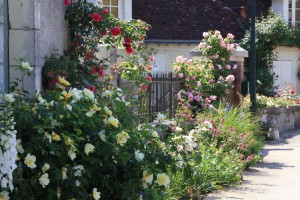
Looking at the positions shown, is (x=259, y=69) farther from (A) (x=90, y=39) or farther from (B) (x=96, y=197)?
(B) (x=96, y=197)

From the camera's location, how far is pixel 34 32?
24.1 ft

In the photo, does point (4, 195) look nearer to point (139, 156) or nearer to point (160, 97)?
point (139, 156)

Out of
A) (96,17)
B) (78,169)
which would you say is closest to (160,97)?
(96,17)

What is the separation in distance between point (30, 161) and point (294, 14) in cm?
2296

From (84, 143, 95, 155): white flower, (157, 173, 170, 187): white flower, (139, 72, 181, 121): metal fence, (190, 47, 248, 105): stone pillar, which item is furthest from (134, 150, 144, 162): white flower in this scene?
(190, 47, 248, 105): stone pillar

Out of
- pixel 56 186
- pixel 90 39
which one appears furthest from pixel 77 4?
pixel 56 186

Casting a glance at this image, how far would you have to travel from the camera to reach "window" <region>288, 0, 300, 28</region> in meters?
26.8

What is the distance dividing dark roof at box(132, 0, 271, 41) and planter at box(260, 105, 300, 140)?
472 centimetres

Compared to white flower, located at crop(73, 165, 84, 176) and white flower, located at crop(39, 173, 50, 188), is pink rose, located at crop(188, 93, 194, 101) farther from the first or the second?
white flower, located at crop(39, 173, 50, 188)

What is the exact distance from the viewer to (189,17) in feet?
84.5

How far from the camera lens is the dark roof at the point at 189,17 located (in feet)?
82.9

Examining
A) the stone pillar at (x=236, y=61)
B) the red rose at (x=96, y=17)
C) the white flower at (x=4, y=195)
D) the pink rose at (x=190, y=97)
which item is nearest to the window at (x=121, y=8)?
the stone pillar at (x=236, y=61)

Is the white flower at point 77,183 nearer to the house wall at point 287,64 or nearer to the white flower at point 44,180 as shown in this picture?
the white flower at point 44,180

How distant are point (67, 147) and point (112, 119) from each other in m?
0.52
